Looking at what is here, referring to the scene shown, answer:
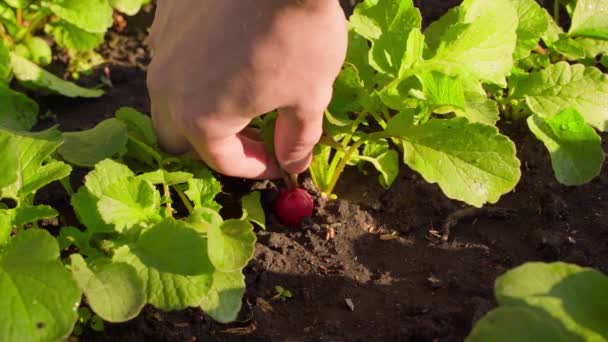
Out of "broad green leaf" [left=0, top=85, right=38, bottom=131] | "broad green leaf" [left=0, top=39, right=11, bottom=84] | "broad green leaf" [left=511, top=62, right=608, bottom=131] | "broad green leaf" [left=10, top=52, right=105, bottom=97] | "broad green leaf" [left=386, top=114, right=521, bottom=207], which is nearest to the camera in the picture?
"broad green leaf" [left=386, top=114, right=521, bottom=207]

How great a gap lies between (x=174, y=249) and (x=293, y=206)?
431mm

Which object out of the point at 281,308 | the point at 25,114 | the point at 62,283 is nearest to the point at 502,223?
the point at 281,308

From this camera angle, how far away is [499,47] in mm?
2227

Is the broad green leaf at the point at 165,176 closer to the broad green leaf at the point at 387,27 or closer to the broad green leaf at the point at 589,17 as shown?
the broad green leaf at the point at 387,27

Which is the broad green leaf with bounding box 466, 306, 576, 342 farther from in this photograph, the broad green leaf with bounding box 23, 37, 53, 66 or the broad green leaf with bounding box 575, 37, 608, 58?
the broad green leaf with bounding box 23, 37, 53, 66

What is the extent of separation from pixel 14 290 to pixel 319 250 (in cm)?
78

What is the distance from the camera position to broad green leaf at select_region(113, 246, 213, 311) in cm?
172

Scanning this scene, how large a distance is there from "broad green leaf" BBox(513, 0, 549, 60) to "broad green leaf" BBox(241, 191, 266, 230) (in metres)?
0.88

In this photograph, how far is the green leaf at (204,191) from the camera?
2.05 m

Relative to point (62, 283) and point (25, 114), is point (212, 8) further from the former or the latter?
point (25, 114)

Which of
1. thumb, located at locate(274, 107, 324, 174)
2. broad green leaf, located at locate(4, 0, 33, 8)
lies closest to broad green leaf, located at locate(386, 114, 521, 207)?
thumb, located at locate(274, 107, 324, 174)

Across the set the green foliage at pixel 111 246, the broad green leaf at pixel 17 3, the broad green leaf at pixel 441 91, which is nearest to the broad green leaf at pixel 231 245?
the green foliage at pixel 111 246

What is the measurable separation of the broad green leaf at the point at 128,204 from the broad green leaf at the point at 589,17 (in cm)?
145

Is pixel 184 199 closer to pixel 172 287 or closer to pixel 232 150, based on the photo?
pixel 232 150
